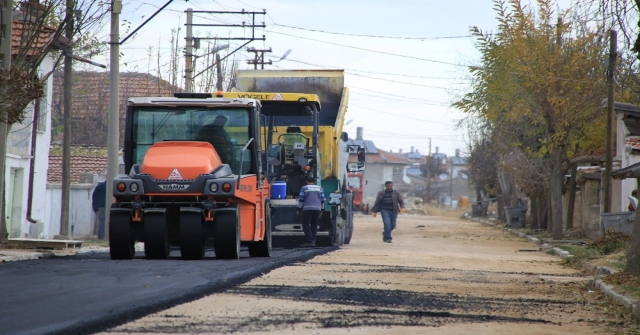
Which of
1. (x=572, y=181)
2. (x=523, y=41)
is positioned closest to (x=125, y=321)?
(x=523, y=41)

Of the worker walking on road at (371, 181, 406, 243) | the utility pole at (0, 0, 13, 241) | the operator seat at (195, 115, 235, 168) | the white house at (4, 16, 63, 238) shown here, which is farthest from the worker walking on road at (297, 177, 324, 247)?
the white house at (4, 16, 63, 238)

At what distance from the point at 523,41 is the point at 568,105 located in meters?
2.39

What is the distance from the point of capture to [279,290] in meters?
11.1

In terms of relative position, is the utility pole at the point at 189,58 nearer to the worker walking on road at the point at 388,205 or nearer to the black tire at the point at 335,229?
the worker walking on road at the point at 388,205

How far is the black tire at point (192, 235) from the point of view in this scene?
50.6 ft

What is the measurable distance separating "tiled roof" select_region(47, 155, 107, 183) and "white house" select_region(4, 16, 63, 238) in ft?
30.9

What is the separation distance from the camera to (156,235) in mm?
15500

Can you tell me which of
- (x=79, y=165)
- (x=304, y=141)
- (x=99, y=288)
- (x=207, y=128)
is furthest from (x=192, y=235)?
(x=79, y=165)

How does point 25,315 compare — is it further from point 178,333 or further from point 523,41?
point 523,41

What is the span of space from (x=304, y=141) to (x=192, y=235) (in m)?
7.04

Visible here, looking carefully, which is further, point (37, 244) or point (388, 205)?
point (388, 205)

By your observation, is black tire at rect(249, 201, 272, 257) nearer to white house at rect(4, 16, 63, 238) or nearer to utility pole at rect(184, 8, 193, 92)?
white house at rect(4, 16, 63, 238)

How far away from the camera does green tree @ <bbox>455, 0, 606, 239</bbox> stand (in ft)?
96.9

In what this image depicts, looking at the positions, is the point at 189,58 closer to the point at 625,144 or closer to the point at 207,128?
the point at 625,144
